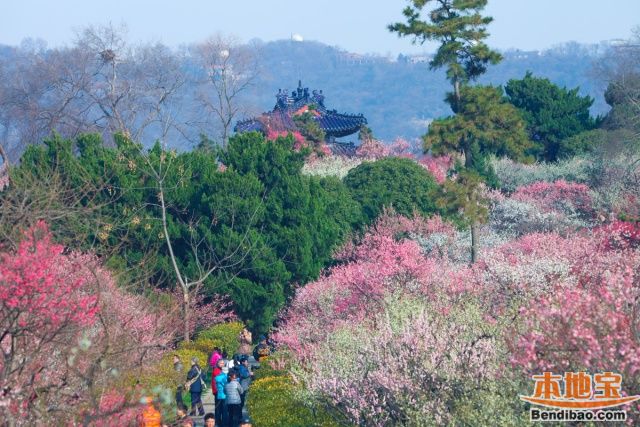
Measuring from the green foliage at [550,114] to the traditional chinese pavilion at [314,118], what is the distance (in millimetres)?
11138

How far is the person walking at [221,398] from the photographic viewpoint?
18888 millimetres

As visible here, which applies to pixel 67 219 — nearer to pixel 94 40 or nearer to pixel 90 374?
pixel 90 374

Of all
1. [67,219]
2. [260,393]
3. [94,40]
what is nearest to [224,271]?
[67,219]

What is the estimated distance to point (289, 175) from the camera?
34.1 metres

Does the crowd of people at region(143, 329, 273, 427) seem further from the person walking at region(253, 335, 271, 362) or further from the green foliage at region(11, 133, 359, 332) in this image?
the green foliage at region(11, 133, 359, 332)

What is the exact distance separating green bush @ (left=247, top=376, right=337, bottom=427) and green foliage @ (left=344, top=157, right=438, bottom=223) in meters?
19.2

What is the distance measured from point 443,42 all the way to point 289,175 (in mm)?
6133

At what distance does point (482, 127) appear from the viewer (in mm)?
31531

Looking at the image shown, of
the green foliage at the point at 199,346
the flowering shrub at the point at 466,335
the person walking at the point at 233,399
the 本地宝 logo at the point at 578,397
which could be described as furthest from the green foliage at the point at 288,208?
the 本地宝 logo at the point at 578,397

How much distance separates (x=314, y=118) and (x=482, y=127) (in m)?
35.6

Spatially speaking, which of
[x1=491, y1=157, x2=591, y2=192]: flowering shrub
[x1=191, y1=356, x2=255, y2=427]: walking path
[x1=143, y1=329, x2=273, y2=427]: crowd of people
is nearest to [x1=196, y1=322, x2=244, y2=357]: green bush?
[x1=191, y1=356, x2=255, y2=427]: walking path

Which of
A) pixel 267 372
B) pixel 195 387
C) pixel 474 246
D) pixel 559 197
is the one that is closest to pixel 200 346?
pixel 267 372

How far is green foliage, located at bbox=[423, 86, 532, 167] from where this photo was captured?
103 feet

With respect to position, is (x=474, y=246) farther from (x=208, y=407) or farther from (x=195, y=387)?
(x=195, y=387)
